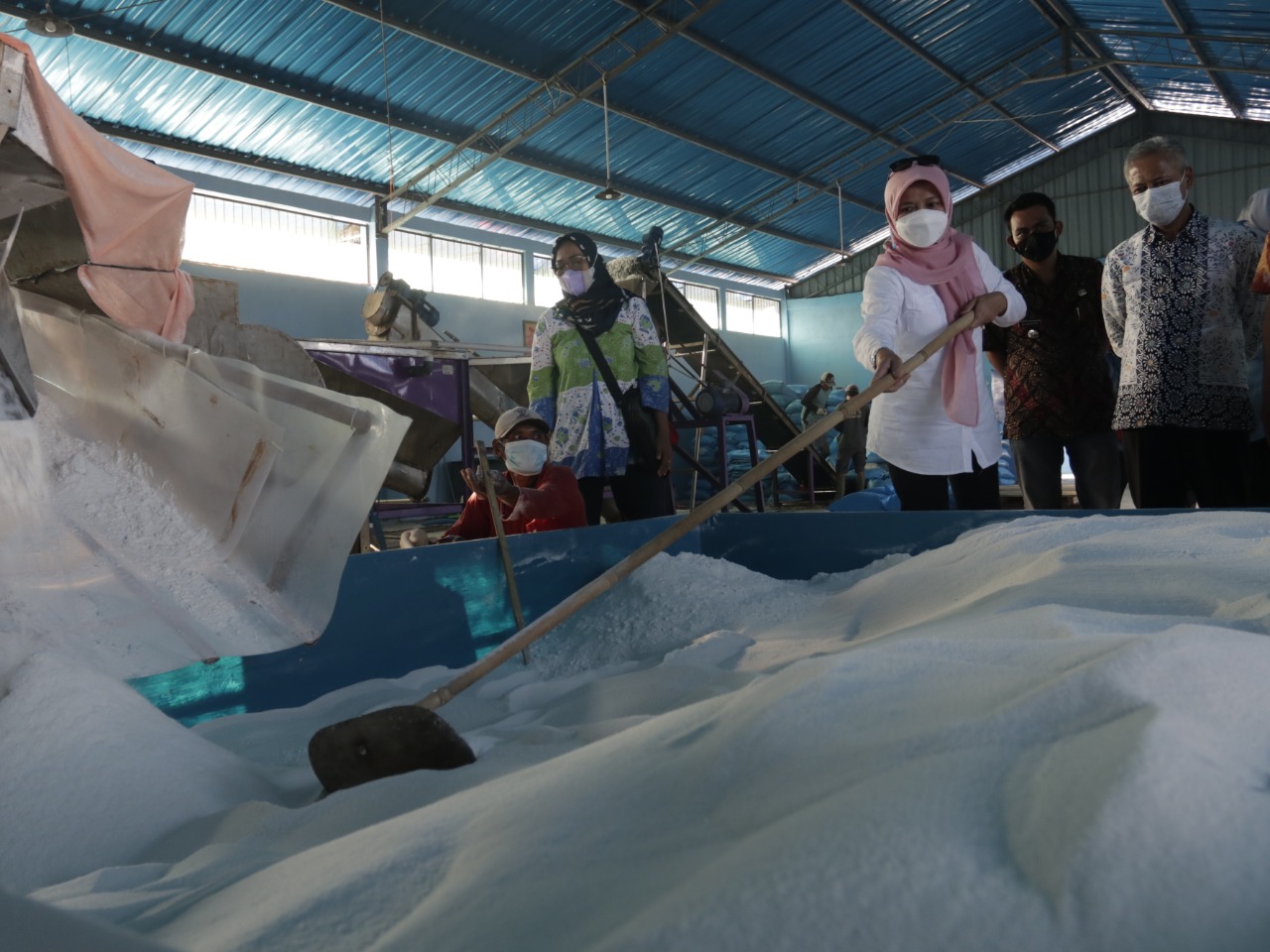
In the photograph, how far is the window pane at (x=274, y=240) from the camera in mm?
8484

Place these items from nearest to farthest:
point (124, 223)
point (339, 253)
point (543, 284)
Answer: point (124, 223)
point (339, 253)
point (543, 284)

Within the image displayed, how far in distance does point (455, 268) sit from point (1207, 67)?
8.32 metres

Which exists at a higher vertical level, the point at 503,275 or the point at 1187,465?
the point at 503,275

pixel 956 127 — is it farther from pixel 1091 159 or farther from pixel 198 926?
pixel 198 926

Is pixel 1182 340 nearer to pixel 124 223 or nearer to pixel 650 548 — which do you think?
pixel 650 548

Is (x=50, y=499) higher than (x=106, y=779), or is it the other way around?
(x=50, y=499)

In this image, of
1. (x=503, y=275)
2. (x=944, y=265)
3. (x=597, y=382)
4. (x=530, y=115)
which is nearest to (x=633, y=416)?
(x=597, y=382)

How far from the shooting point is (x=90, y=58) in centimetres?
665

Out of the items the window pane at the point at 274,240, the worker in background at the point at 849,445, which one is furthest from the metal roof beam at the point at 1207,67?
the window pane at the point at 274,240

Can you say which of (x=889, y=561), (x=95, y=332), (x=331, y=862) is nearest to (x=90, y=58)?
(x=95, y=332)

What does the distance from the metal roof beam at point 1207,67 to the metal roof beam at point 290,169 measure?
6.10m

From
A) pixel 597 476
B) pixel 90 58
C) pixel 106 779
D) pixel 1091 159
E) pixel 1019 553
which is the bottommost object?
pixel 106 779

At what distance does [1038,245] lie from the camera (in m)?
2.33

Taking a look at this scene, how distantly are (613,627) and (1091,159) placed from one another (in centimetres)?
1453
